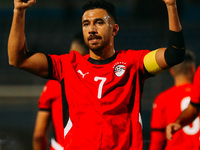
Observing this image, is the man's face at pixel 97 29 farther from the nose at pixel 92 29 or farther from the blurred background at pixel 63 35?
the blurred background at pixel 63 35

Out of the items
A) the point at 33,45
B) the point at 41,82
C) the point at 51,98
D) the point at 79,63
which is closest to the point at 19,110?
the point at 41,82

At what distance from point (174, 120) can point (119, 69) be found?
74.3 inches

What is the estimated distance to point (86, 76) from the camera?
2.53m

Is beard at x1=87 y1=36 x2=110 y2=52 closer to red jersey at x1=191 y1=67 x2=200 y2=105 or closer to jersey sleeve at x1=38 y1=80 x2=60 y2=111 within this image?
red jersey at x1=191 y1=67 x2=200 y2=105

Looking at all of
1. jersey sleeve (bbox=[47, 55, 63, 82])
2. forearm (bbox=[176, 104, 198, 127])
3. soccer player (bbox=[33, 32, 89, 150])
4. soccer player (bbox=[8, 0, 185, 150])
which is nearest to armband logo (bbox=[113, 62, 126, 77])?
soccer player (bbox=[8, 0, 185, 150])

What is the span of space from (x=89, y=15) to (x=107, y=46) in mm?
248

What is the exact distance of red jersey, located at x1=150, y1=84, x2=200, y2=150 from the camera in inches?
158

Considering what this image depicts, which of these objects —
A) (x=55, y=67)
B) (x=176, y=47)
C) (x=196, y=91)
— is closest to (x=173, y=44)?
(x=176, y=47)

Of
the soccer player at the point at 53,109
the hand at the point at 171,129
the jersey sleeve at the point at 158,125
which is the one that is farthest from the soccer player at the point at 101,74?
the jersey sleeve at the point at 158,125

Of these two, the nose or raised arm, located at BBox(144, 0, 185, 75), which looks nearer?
raised arm, located at BBox(144, 0, 185, 75)

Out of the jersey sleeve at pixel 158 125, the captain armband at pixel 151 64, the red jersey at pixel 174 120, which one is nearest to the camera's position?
the captain armband at pixel 151 64

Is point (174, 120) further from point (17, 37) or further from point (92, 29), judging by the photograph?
point (17, 37)

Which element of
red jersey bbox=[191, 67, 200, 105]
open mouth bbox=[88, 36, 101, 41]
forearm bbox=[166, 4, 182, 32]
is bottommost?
red jersey bbox=[191, 67, 200, 105]

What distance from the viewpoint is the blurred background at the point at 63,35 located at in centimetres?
1166
